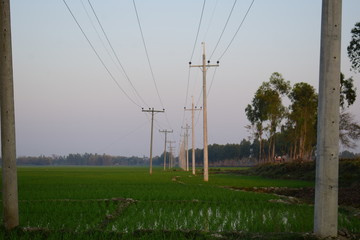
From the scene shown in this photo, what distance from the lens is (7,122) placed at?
24.8ft

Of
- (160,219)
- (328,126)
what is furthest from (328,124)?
(160,219)

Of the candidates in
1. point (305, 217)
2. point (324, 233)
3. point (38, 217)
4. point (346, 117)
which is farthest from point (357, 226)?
point (346, 117)

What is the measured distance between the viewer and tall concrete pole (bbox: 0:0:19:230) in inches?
297

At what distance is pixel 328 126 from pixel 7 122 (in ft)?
17.6

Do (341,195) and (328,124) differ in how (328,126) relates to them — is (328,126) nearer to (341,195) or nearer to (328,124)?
(328,124)

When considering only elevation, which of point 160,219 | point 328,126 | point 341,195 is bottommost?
point 341,195

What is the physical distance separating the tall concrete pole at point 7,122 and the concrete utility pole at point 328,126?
5.13 metres

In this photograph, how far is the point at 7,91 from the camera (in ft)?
24.8

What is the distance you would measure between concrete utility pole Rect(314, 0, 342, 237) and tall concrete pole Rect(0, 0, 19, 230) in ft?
16.8

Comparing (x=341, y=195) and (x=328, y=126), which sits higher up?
(x=328, y=126)

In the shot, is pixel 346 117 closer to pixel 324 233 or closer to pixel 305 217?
pixel 305 217

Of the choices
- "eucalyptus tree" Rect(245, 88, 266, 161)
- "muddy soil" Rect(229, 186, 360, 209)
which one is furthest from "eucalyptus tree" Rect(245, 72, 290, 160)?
"muddy soil" Rect(229, 186, 360, 209)

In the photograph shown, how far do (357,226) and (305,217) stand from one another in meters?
1.58

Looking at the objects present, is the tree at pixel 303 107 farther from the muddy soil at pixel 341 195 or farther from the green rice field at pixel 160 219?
the green rice field at pixel 160 219
